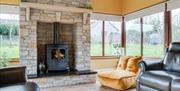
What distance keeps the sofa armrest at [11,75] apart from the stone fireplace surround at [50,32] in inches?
52.7

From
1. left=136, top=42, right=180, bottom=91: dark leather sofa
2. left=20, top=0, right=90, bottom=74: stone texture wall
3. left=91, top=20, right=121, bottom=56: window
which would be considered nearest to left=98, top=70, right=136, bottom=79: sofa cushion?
left=136, top=42, right=180, bottom=91: dark leather sofa

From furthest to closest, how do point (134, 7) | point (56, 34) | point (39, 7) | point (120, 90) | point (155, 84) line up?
→ point (134, 7) → point (56, 34) → point (39, 7) → point (120, 90) → point (155, 84)

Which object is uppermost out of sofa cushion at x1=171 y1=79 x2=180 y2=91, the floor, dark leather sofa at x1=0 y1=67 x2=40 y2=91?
dark leather sofa at x1=0 y1=67 x2=40 y2=91

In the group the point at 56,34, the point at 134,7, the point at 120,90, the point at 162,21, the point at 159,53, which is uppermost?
the point at 134,7

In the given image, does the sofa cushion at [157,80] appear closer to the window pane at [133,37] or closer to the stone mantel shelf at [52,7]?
the stone mantel shelf at [52,7]

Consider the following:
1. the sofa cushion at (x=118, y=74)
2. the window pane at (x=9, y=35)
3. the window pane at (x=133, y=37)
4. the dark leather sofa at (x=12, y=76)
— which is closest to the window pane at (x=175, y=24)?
the window pane at (x=133, y=37)

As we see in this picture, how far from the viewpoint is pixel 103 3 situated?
690 cm

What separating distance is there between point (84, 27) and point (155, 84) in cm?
259

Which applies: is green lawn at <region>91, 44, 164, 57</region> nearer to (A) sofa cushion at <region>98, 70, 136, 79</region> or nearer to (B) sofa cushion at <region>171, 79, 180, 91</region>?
(A) sofa cushion at <region>98, 70, 136, 79</region>

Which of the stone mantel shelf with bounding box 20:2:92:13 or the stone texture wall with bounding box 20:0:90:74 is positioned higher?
the stone mantel shelf with bounding box 20:2:92:13

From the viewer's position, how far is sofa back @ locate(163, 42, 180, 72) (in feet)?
12.2

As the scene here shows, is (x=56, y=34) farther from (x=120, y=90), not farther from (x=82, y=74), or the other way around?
(x=120, y=90)

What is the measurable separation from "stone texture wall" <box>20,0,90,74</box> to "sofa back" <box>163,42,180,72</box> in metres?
2.07

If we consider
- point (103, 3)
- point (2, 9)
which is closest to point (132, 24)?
point (103, 3)
